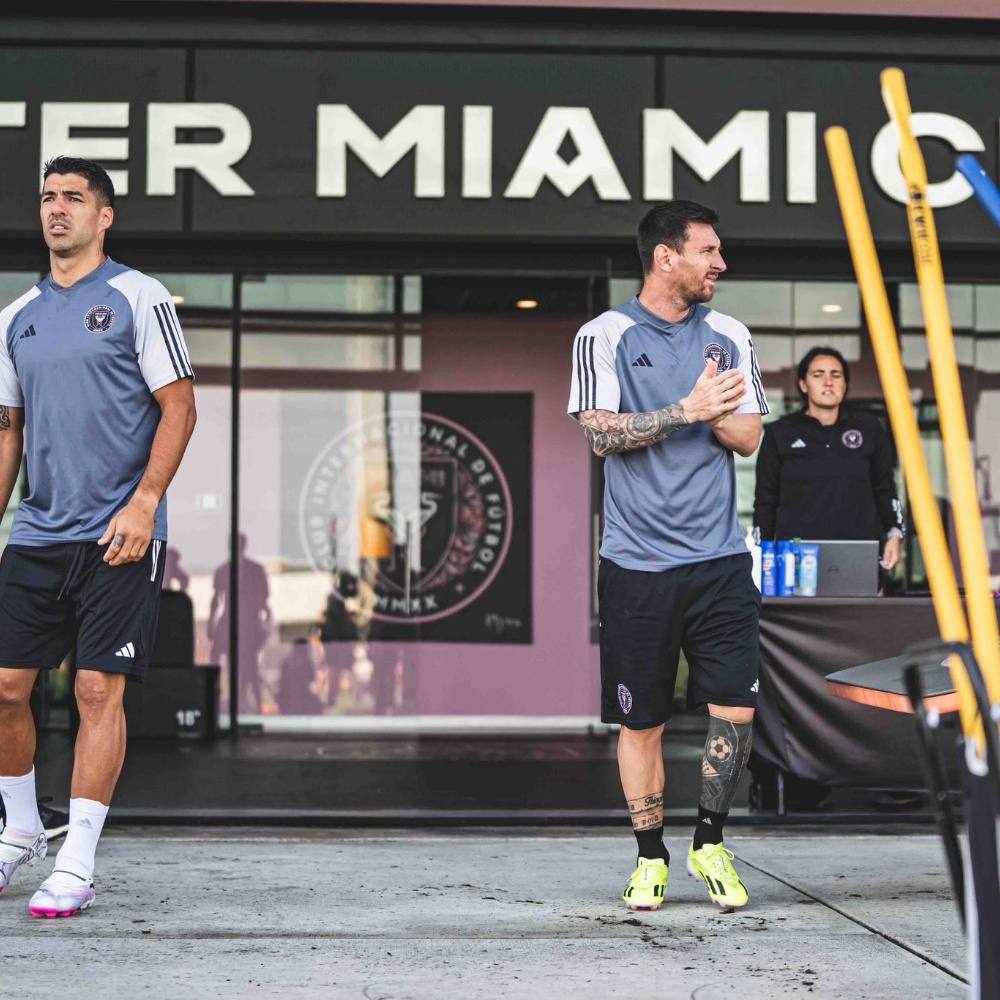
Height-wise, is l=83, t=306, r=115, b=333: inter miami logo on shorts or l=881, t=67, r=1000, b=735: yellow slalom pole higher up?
l=83, t=306, r=115, b=333: inter miami logo on shorts

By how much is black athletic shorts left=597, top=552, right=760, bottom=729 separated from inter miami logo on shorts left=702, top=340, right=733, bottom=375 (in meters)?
0.53

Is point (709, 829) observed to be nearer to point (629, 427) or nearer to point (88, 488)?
point (629, 427)

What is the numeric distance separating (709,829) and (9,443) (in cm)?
227

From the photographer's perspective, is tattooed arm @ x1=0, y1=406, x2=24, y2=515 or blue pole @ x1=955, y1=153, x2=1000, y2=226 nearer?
blue pole @ x1=955, y1=153, x2=1000, y2=226

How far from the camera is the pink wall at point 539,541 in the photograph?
9695mm

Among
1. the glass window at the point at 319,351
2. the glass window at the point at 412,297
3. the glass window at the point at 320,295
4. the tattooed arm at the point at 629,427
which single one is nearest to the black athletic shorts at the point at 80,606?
the tattooed arm at the point at 629,427

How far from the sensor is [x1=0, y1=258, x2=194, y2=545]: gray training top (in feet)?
12.4

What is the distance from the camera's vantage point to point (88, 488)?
3.77 meters

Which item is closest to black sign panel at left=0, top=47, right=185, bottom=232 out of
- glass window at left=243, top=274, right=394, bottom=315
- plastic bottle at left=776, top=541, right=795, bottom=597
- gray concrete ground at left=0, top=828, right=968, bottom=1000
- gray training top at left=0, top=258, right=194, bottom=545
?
glass window at left=243, top=274, right=394, bottom=315

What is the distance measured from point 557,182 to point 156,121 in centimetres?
193

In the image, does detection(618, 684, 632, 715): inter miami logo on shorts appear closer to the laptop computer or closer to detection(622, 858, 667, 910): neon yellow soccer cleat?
detection(622, 858, 667, 910): neon yellow soccer cleat

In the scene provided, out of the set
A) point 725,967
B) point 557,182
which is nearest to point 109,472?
point 725,967

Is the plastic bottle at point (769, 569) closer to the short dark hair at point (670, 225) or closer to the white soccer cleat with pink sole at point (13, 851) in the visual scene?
the short dark hair at point (670, 225)

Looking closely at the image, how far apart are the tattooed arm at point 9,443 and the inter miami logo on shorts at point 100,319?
40 cm
